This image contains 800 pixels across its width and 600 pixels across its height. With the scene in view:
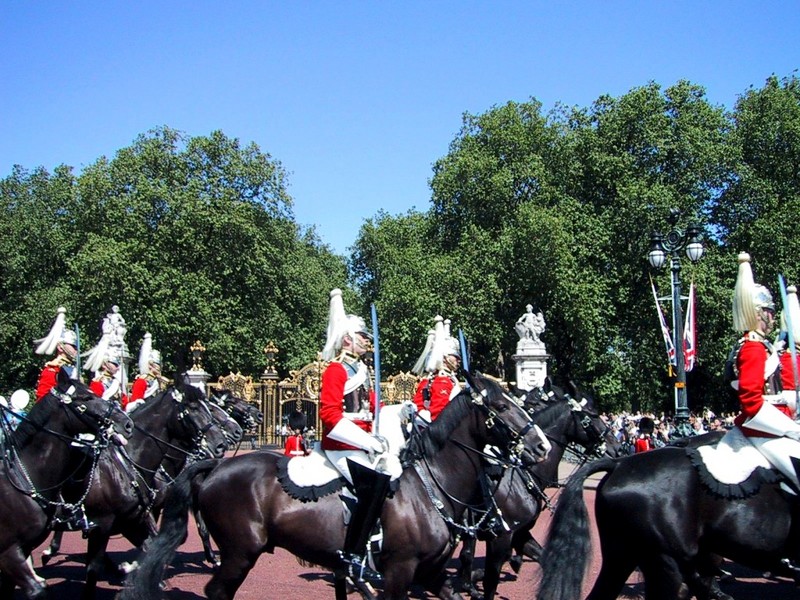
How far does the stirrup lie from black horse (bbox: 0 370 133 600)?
2.51 m

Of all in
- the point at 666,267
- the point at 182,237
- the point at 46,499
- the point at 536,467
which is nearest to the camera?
the point at 46,499

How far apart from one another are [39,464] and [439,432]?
3.71m

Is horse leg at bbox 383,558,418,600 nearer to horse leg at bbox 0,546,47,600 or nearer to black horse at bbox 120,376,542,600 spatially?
black horse at bbox 120,376,542,600

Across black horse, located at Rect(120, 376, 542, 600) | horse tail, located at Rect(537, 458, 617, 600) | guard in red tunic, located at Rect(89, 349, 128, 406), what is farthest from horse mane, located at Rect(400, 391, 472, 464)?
guard in red tunic, located at Rect(89, 349, 128, 406)

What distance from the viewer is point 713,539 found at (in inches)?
269

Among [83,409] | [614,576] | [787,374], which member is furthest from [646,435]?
[83,409]

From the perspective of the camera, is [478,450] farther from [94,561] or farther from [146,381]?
[146,381]

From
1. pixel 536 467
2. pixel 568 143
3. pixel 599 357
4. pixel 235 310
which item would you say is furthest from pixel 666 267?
pixel 536 467

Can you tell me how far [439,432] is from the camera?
7910 millimetres

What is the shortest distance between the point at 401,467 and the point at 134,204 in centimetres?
3222

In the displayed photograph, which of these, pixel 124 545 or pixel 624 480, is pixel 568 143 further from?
→ pixel 624 480

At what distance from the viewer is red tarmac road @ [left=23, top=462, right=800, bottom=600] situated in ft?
32.7

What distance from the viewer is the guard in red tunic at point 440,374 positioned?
12742 mm

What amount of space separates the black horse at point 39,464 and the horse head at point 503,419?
3.57m
